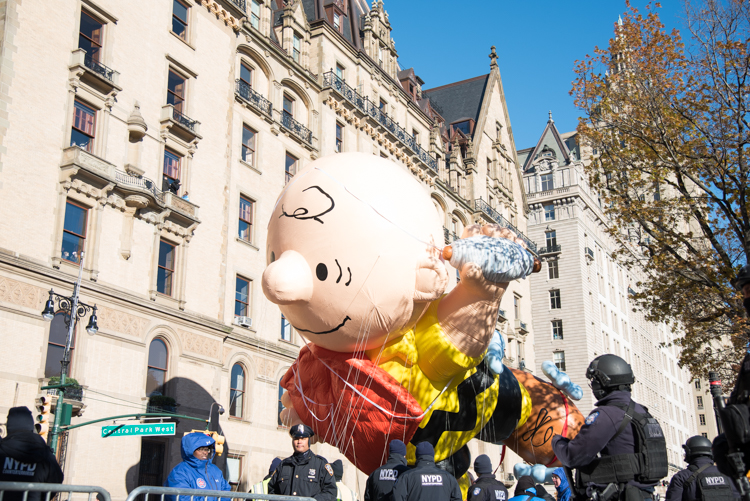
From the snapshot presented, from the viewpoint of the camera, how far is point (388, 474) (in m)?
7.17

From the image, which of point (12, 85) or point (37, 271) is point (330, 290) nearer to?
point (37, 271)

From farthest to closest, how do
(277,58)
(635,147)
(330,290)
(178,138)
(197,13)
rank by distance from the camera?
(277,58) → (197,13) → (178,138) → (635,147) → (330,290)

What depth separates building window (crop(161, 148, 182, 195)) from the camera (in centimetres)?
2139

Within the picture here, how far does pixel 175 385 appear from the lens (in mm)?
20078

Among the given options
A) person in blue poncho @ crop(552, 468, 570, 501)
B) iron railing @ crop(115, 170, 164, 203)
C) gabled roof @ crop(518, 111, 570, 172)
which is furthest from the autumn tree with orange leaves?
gabled roof @ crop(518, 111, 570, 172)

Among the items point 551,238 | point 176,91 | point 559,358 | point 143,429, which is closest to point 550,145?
point 551,238

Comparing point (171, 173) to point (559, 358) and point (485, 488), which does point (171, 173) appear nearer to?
point (485, 488)

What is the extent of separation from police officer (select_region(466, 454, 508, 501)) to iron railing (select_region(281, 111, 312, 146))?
20720mm

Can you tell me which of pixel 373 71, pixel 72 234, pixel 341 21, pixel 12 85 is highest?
pixel 341 21

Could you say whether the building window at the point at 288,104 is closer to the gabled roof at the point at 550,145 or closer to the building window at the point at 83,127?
the building window at the point at 83,127

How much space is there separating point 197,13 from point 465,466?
→ 20148 mm

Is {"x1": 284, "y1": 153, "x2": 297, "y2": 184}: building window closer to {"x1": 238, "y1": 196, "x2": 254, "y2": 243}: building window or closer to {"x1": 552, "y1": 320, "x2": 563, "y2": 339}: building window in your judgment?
{"x1": 238, "y1": 196, "x2": 254, "y2": 243}: building window

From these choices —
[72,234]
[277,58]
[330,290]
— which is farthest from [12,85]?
[330,290]

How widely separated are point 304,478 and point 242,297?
1661 cm
